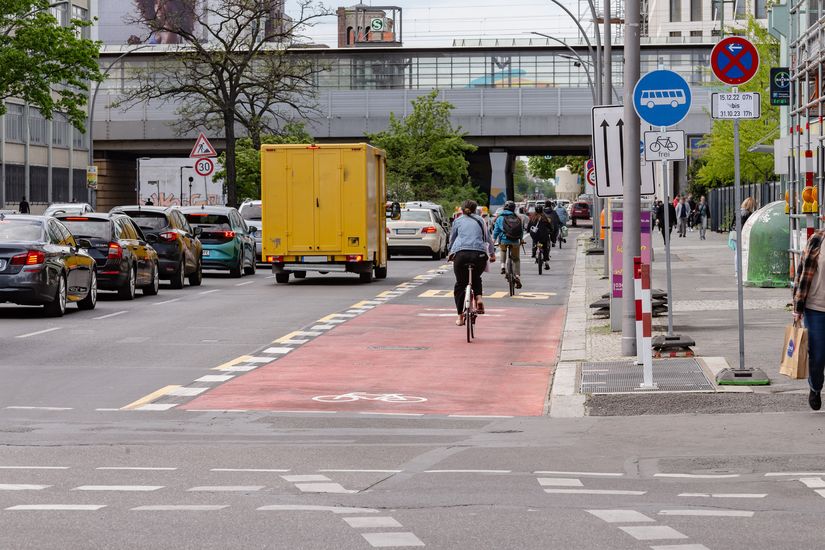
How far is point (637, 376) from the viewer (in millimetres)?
15352

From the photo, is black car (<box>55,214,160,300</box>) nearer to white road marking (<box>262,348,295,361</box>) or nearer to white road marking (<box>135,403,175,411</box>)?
white road marking (<box>262,348,295,361</box>)

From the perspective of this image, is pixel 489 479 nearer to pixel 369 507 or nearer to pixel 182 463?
pixel 369 507

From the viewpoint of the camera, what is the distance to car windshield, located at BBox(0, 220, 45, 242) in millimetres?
24219

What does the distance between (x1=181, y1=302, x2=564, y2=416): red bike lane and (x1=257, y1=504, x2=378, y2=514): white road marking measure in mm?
5012

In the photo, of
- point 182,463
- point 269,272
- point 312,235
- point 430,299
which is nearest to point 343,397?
point 182,463

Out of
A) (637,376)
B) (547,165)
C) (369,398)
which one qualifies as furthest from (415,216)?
(547,165)

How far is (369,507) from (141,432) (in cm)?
390

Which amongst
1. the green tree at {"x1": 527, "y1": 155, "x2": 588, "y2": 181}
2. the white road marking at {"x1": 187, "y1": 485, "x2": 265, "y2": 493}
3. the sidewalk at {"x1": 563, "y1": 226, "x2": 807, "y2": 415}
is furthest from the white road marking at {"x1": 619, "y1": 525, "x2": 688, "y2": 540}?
the green tree at {"x1": 527, "y1": 155, "x2": 588, "y2": 181}

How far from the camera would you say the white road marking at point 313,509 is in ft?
26.7

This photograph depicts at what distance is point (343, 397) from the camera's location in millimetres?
14273

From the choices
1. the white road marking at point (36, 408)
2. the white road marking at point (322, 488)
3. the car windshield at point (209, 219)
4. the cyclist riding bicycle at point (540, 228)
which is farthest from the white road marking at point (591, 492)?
the cyclist riding bicycle at point (540, 228)

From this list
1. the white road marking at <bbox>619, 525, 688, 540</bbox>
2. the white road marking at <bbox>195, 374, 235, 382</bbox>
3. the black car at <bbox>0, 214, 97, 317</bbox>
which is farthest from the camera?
the black car at <bbox>0, 214, 97, 317</bbox>

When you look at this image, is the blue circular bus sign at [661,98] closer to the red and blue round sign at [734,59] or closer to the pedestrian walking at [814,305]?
the red and blue round sign at [734,59]

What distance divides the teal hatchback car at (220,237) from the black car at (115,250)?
7660 millimetres
